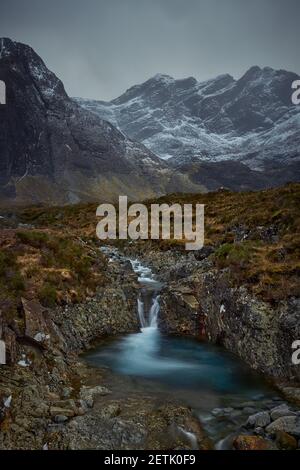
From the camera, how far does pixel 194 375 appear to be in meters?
19.0

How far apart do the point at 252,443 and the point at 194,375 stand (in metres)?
6.69

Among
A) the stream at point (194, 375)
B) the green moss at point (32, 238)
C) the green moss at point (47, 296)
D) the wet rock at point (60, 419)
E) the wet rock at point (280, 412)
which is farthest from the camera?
the green moss at point (32, 238)

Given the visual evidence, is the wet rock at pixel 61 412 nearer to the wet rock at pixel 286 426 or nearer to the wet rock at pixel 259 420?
the wet rock at pixel 259 420

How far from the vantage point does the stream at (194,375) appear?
48.5 ft

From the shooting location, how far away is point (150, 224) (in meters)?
61.0

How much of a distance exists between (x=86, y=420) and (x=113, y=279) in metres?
14.9

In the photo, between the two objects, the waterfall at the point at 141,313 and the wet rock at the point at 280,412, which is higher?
the waterfall at the point at 141,313

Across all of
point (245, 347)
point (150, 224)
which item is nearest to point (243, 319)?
point (245, 347)

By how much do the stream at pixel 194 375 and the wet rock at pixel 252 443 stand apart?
440 millimetres

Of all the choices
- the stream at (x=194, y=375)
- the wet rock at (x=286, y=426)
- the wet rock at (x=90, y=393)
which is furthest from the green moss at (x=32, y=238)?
the wet rock at (x=286, y=426)

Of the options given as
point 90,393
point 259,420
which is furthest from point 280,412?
point 90,393

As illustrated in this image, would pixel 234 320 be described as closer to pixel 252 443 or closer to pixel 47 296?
pixel 252 443
